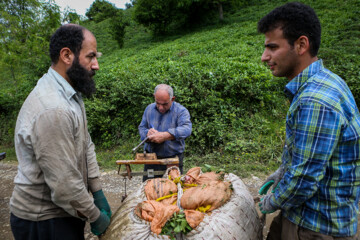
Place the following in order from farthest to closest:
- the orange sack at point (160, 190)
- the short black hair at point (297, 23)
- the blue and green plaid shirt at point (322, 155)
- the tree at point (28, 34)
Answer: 1. the tree at point (28, 34)
2. the orange sack at point (160, 190)
3. the short black hair at point (297, 23)
4. the blue and green plaid shirt at point (322, 155)

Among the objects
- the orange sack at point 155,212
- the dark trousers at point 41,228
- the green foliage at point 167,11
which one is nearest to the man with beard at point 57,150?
the dark trousers at point 41,228

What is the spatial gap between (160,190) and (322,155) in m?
1.33

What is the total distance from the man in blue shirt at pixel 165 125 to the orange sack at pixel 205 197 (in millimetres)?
1270

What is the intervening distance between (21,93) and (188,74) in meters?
6.51

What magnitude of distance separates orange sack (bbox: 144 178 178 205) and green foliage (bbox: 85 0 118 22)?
30628 mm

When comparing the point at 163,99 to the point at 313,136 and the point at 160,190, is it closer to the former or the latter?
the point at 160,190

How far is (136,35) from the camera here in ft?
94.1

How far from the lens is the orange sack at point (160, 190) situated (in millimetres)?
2063

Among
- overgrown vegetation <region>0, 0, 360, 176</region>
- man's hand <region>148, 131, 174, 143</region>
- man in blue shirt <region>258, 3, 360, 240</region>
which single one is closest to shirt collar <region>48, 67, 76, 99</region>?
man in blue shirt <region>258, 3, 360, 240</region>

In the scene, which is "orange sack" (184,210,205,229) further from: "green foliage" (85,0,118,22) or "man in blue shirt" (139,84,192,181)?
"green foliage" (85,0,118,22)

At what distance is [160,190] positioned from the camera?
7.02 feet

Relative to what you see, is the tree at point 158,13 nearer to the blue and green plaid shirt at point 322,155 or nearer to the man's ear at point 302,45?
the man's ear at point 302,45

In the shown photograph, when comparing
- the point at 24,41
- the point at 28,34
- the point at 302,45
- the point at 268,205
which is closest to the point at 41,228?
the point at 268,205

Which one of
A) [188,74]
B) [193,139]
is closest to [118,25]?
[188,74]
